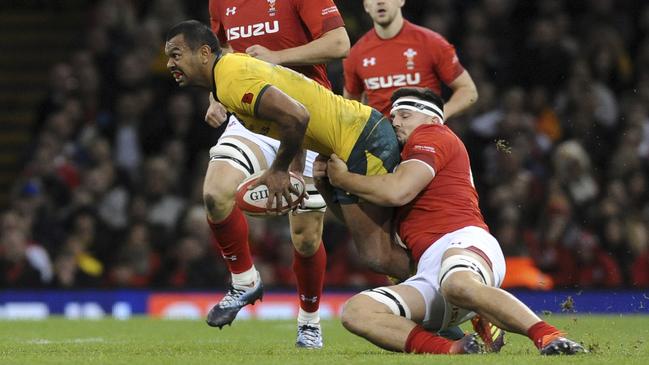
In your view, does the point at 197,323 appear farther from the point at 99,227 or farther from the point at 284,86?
the point at 284,86

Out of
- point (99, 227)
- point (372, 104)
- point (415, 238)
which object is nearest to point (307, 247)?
point (415, 238)

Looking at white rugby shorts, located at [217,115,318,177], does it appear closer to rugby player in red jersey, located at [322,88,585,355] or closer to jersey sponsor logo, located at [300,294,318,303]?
rugby player in red jersey, located at [322,88,585,355]

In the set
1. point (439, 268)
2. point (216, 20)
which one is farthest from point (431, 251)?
point (216, 20)

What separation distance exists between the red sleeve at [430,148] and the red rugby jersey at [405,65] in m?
2.48

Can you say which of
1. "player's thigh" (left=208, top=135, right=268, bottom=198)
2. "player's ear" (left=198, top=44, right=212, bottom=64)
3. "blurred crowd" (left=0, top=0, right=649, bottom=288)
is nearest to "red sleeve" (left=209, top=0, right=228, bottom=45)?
"player's thigh" (left=208, top=135, right=268, bottom=198)

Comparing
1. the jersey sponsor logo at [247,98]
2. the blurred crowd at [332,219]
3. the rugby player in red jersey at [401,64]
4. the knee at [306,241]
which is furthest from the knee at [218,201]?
the blurred crowd at [332,219]

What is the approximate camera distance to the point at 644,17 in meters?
16.7

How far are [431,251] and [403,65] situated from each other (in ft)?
9.82

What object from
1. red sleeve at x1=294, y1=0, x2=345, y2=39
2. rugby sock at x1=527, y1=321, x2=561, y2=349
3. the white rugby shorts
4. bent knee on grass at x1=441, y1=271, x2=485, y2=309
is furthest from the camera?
red sleeve at x1=294, y1=0, x2=345, y2=39

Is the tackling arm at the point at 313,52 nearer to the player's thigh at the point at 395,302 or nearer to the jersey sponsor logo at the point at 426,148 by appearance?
the jersey sponsor logo at the point at 426,148

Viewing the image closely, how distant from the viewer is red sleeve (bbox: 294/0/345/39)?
27.2 ft

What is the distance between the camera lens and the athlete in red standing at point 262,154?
315 inches

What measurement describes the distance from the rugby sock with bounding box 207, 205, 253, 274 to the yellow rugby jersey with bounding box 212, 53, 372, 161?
0.85 metres

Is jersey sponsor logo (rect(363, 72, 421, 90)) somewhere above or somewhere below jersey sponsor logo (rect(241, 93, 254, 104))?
below
